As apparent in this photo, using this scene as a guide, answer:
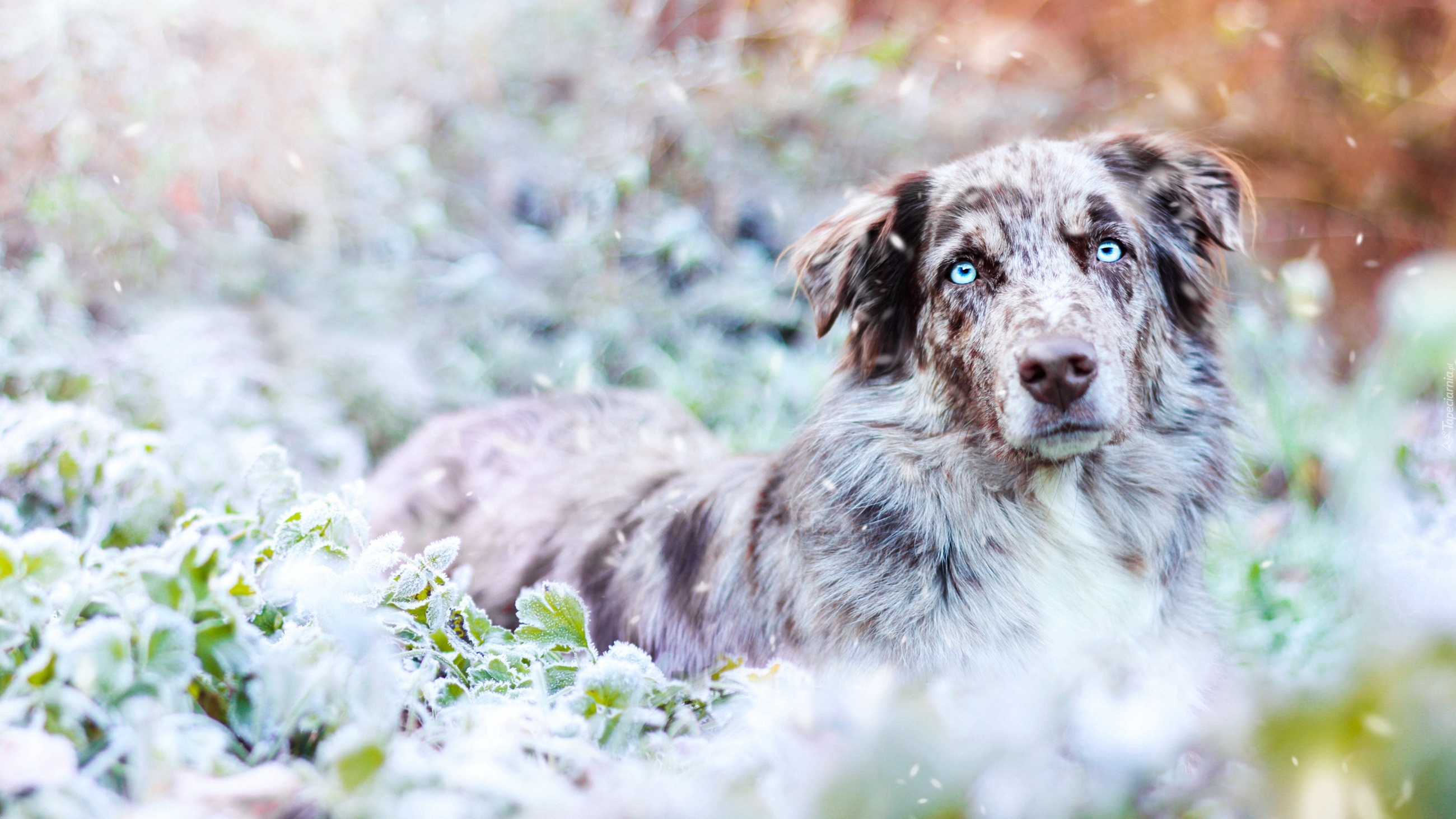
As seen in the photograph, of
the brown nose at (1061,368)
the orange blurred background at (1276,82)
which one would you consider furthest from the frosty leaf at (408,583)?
the orange blurred background at (1276,82)

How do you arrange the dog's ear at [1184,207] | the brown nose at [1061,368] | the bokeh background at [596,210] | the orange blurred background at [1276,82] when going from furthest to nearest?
1. the orange blurred background at [1276,82]
2. the bokeh background at [596,210]
3. the dog's ear at [1184,207]
4. the brown nose at [1061,368]

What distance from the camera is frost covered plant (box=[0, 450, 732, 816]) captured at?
1.13 m

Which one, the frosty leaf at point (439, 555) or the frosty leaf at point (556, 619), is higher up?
the frosty leaf at point (439, 555)

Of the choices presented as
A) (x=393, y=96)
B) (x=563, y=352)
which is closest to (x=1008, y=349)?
(x=563, y=352)

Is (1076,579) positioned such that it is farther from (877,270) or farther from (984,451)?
(877,270)

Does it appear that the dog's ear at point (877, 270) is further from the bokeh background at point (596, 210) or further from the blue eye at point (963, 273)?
the bokeh background at point (596, 210)

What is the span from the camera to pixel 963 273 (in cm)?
249

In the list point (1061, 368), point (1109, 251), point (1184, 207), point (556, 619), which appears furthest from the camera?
point (1184, 207)

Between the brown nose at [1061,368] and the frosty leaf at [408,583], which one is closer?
the frosty leaf at [408,583]

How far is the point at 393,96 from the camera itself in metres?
6.65

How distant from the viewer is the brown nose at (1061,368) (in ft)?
6.75

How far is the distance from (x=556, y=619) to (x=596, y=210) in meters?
4.42

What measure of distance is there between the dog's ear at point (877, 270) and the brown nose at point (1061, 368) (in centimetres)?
59

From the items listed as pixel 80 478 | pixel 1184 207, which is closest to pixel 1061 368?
pixel 1184 207
